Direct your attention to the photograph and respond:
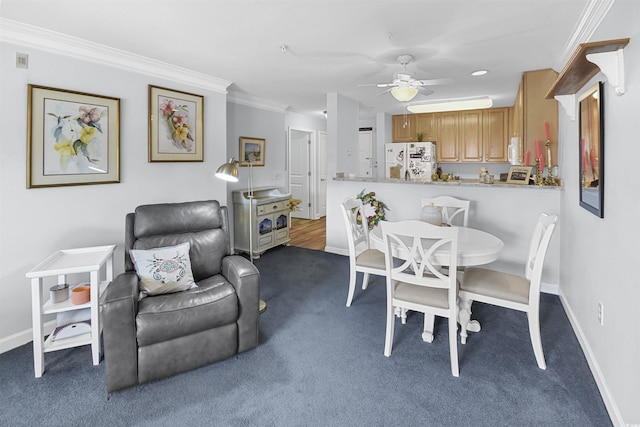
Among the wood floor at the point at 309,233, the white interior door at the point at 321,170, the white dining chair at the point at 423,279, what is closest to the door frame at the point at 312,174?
the white interior door at the point at 321,170

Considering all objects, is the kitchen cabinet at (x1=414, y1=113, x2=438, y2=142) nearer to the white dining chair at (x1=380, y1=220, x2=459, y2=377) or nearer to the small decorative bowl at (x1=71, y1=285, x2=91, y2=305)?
the white dining chair at (x1=380, y1=220, x2=459, y2=377)

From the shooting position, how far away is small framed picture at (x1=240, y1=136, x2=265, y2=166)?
5121mm

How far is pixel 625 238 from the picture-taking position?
161 cm

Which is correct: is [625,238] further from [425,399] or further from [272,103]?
[272,103]

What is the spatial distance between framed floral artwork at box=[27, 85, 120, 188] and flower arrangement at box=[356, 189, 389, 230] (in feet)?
8.83

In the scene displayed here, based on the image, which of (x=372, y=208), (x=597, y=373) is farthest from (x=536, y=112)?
(x=597, y=373)

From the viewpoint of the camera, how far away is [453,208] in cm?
377

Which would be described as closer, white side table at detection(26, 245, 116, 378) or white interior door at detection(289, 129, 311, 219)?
white side table at detection(26, 245, 116, 378)

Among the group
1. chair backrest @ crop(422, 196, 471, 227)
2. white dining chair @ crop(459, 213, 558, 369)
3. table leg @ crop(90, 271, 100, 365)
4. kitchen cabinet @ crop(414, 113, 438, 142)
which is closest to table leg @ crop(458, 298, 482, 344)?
white dining chair @ crop(459, 213, 558, 369)

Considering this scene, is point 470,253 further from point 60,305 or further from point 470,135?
point 470,135

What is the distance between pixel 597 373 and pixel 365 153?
584 centimetres

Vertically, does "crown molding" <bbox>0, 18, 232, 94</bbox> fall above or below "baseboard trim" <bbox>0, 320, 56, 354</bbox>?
above

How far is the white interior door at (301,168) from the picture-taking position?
7363 millimetres

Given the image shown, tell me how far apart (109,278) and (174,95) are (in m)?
1.98
